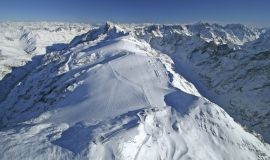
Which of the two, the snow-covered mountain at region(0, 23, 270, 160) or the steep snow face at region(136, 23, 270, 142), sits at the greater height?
the snow-covered mountain at region(0, 23, 270, 160)

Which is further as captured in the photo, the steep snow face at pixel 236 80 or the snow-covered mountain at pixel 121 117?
the steep snow face at pixel 236 80

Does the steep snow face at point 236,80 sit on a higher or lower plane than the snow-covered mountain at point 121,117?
lower

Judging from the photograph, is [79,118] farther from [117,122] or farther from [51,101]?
[51,101]

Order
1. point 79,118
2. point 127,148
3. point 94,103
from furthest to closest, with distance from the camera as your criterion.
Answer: point 94,103, point 79,118, point 127,148

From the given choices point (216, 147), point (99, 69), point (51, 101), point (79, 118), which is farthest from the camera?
point (99, 69)

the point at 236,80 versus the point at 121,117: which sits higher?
the point at 121,117

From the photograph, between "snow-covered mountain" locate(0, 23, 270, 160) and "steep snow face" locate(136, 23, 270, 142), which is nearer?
"snow-covered mountain" locate(0, 23, 270, 160)

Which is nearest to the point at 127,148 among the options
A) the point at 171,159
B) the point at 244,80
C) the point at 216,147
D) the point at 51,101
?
the point at 171,159

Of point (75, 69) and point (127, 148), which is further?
point (75, 69)

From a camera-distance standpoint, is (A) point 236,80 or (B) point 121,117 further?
(A) point 236,80

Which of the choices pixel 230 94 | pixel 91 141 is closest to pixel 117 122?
pixel 91 141

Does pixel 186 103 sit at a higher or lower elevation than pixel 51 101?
higher
